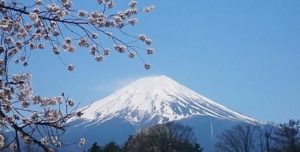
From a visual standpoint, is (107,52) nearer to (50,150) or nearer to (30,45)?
(30,45)

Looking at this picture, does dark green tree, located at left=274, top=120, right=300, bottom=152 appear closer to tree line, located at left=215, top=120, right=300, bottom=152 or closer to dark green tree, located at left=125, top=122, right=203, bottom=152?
tree line, located at left=215, top=120, right=300, bottom=152

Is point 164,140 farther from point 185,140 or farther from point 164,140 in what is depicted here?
point 185,140

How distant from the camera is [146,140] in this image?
4541cm

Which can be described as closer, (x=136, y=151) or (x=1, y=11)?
(x=1, y=11)

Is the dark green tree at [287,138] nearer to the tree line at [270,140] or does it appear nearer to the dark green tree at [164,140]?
the tree line at [270,140]

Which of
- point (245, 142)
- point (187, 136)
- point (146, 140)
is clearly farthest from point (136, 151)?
point (245, 142)

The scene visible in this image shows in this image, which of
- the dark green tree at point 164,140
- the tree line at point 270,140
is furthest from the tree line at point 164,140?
the tree line at point 270,140

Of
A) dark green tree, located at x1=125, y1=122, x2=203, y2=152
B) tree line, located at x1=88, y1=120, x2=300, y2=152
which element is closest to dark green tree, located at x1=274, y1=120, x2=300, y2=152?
tree line, located at x1=88, y1=120, x2=300, y2=152

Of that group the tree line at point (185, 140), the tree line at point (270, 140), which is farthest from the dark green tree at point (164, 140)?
the tree line at point (270, 140)

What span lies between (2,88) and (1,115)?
400 mm

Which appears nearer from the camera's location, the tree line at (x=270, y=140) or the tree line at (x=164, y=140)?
the tree line at (x=270, y=140)

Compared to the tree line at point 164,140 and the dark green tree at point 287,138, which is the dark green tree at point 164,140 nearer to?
the tree line at point 164,140

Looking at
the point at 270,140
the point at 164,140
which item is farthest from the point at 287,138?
the point at 164,140

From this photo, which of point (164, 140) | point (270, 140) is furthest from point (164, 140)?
point (270, 140)
